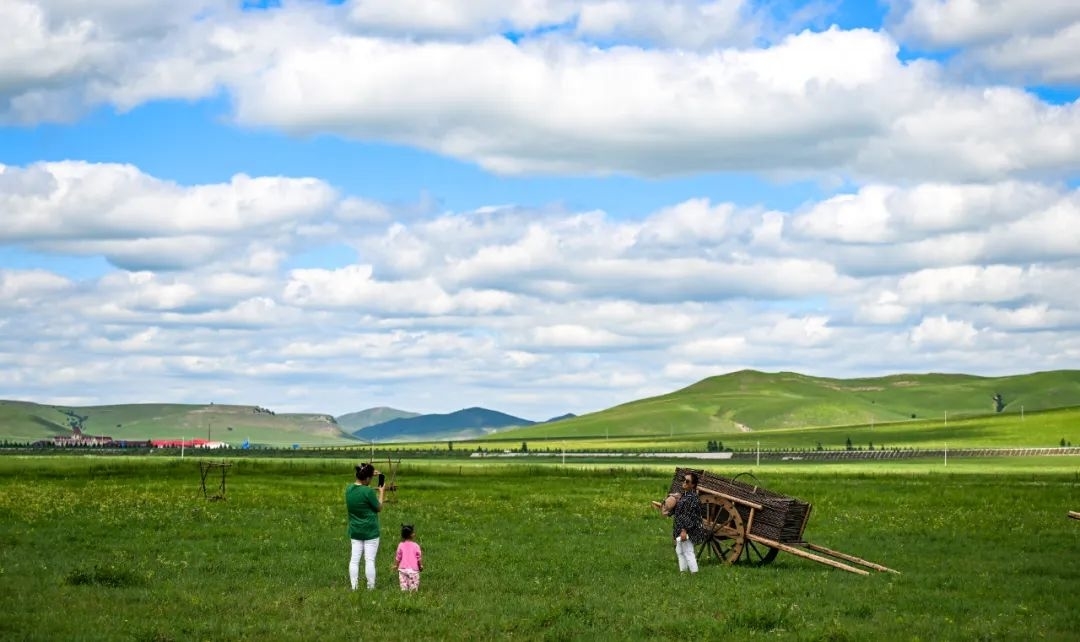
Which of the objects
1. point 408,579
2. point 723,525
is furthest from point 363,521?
point 723,525

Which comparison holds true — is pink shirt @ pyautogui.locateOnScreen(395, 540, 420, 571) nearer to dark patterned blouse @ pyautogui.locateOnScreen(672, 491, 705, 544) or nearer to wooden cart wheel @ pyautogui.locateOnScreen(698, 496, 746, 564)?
dark patterned blouse @ pyautogui.locateOnScreen(672, 491, 705, 544)

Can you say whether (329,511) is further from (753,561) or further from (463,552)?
(753,561)

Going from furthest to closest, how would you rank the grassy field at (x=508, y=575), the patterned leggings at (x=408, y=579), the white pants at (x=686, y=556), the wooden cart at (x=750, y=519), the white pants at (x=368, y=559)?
the wooden cart at (x=750, y=519) → the white pants at (x=686, y=556) → the white pants at (x=368, y=559) → the patterned leggings at (x=408, y=579) → the grassy field at (x=508, y=575)

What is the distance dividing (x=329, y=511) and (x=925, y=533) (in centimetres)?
2457

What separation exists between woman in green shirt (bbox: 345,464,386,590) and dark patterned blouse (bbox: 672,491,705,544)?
844 centimetres

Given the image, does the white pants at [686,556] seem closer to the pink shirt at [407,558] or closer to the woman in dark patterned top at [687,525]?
the woman in dark patterned top at [687,525]

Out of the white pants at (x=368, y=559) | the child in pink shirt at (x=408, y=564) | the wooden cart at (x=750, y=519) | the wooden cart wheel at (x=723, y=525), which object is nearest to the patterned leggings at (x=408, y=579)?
the child in pink shirt at (x=408, y=564)

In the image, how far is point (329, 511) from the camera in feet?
175

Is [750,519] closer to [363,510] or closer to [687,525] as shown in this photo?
[687,525]

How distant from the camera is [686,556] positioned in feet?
107

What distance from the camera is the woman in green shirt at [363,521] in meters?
27.9

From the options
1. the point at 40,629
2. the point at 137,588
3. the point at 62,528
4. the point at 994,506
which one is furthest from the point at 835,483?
the point at 40,629

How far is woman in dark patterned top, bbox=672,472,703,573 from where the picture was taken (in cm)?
3238

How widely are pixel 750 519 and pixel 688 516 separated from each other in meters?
2.78
